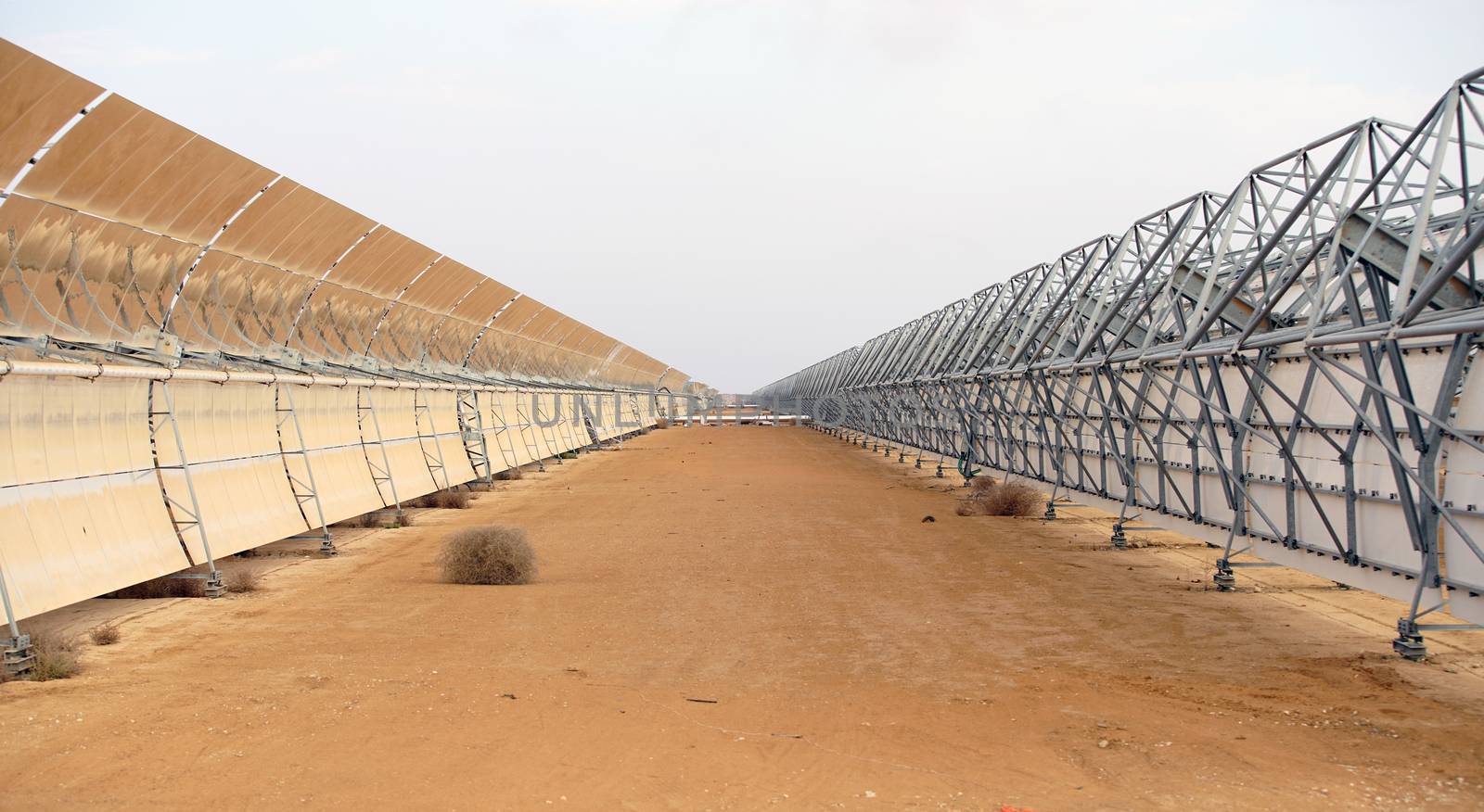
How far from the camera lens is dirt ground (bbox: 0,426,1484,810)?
6.59 meters

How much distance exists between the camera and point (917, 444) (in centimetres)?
3900

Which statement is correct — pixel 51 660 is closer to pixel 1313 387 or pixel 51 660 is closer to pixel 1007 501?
pixel 1313 387

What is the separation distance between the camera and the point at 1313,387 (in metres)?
11.4

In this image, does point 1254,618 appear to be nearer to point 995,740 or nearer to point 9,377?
point 995,740

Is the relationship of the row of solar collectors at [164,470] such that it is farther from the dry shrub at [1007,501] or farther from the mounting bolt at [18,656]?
the dry shrub at [1007,501]

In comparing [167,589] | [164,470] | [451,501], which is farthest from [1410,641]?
[451,501]

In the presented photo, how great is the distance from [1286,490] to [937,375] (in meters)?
19.6

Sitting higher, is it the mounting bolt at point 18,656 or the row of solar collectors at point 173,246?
the row of solar collectors at point 173,246

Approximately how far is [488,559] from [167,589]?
3630 millimetres

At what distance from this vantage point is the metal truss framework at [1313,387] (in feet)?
29.3

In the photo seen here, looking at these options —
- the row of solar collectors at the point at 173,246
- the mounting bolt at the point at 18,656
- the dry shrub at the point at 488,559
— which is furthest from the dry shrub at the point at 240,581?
the mounting bolt at the point at 18,656

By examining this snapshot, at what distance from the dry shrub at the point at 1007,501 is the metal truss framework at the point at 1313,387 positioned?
3.56 ft

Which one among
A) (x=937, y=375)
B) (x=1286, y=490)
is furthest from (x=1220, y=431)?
(x=937, y=375)

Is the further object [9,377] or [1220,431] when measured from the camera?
[1220,431]
